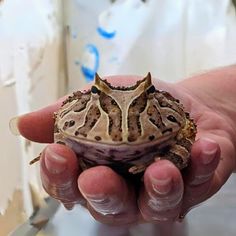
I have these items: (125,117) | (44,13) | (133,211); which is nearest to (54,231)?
(133,211)

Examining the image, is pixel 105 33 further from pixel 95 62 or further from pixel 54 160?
pixel 54 160

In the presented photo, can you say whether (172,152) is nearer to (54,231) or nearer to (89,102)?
(89,102)

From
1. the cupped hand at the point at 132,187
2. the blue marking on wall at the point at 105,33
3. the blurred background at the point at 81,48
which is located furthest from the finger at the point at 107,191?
the blue marking on wall at the point at 105,33

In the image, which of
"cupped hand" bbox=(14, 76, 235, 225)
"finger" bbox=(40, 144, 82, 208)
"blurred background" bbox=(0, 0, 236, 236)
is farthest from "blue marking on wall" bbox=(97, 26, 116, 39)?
"finger" bbox=(40, 144, 82, 208)

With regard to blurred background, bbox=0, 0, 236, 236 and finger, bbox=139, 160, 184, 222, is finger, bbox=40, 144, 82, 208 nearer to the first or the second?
finger, bbox=139, 160, 184, 222

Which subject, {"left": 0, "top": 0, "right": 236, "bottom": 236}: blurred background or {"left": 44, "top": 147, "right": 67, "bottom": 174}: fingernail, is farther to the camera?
{"left": 0, "top": 0, "right": 236, "bottom": 236}: blurred background
